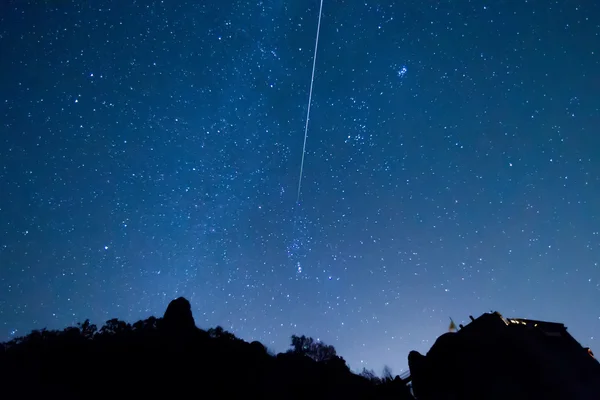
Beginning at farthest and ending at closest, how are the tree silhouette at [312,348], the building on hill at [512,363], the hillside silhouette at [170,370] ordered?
the tree silhouette at [312,348] < the building on hill at [512,363] < the hillside silhouette at [170,370]

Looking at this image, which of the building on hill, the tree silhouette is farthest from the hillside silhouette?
the tree silhouette

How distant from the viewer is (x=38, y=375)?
1889 centimetres

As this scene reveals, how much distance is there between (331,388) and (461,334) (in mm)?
10971

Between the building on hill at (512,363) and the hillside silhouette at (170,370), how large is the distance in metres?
4.96

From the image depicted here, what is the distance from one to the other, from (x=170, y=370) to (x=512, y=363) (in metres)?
22.1

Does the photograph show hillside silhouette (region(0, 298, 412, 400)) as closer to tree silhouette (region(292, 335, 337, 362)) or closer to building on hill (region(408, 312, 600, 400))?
building on hill (region(408, 312, 600, 400))

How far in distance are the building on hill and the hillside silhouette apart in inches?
195

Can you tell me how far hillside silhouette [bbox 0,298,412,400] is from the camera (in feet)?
60.9

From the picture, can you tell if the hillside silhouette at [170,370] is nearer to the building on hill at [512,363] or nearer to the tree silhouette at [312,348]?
the building on hill at [512,363]

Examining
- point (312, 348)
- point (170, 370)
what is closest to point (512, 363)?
point (170, 370)

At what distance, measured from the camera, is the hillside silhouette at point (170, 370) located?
18562 mm

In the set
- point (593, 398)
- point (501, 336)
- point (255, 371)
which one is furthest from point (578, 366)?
point (255, 371)

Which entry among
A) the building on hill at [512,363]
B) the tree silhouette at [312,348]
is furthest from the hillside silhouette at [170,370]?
the tree silhouette at [312,348]

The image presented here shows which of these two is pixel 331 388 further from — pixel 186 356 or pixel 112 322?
pixel 112 322
